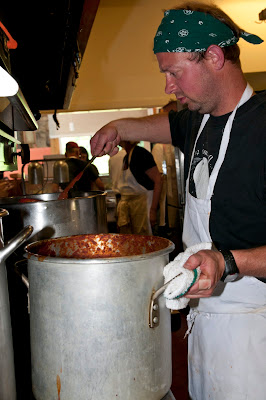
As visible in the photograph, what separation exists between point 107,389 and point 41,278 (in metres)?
0.26

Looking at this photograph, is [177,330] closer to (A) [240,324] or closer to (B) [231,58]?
(A) [240,324]

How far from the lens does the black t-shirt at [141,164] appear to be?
162 inches

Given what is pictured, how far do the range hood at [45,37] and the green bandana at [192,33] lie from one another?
0.47 meters

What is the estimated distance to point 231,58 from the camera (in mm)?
1305

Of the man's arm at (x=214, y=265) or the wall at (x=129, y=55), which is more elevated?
the wall at (x=129, y=55)

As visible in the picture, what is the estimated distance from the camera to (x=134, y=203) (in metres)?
4.57

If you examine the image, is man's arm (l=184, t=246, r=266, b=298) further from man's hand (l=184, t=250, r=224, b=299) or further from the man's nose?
the man's nose

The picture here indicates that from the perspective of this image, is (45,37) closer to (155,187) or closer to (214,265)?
(214,265)

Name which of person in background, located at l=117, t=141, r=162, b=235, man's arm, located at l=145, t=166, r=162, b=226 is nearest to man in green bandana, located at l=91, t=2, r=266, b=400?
man's arm, located at l=145, t=166, r=162, b=226

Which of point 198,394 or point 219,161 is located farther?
point 198,394

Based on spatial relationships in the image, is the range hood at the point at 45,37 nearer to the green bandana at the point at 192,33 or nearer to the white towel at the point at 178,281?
the green bandana at the point at 192,33

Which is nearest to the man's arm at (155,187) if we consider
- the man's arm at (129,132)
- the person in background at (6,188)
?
the person in background at (6,188)

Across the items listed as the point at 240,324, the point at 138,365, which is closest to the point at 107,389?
the point at 138,365

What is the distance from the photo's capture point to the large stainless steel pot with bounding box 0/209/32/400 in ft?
2.72
